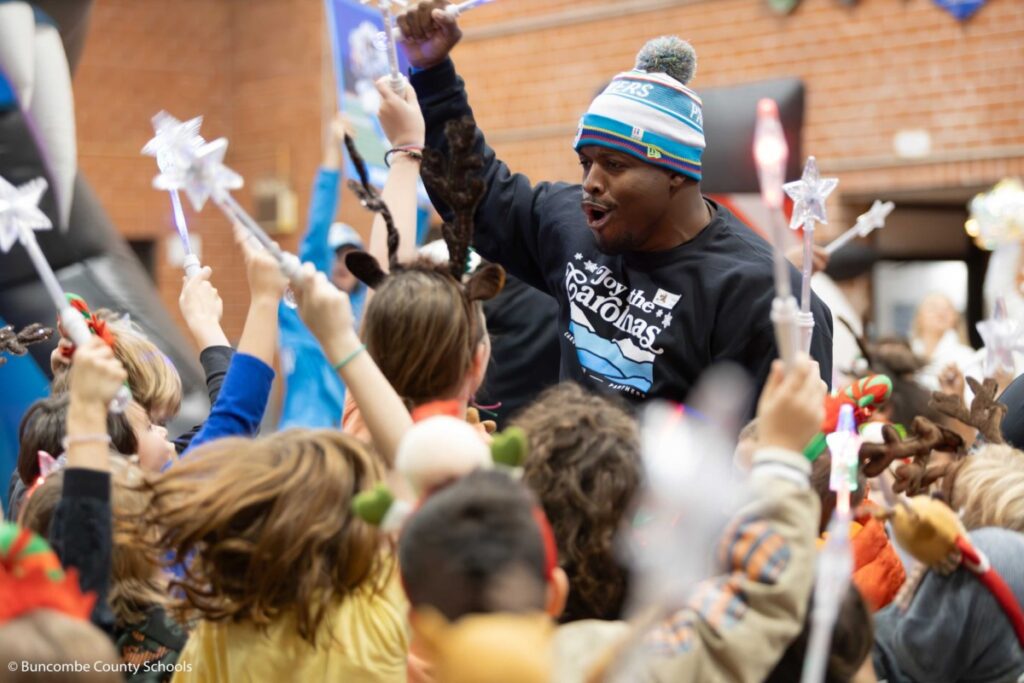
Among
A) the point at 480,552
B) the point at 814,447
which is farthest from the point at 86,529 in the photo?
the point at 814,447

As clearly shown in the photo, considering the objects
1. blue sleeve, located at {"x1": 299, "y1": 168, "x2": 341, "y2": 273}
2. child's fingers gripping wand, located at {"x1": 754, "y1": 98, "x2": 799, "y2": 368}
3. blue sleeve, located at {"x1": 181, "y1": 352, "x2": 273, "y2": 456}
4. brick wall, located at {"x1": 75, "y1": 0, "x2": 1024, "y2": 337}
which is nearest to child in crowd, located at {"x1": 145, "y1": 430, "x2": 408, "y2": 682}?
blue sleeve, located at {"x1": 181, "y1": 352, "x2": 273, "y2": 456}

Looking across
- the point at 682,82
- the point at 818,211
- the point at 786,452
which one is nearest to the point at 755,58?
the point at 682,82

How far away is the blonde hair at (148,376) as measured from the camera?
3.28 meters

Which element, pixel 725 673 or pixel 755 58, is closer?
pixel 725 673

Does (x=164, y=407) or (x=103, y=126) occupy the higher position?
(x=164, y=407)

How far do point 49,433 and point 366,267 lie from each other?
97 cm

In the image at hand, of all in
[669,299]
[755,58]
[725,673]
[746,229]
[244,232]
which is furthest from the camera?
[755,58]

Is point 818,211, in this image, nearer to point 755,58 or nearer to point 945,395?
point 945,395

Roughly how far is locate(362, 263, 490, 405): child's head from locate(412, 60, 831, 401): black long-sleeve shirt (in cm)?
48

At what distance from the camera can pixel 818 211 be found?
2.33 meters

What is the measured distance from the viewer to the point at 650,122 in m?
2.77

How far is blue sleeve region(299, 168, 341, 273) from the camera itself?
14.0 ft

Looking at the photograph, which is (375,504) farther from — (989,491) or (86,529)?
(989,491)

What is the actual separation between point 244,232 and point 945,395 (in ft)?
5.55
